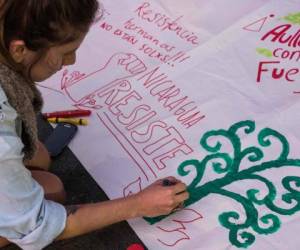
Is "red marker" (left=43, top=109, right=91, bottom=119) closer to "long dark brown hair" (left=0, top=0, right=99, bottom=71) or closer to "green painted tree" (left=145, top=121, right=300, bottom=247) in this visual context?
"green painted tree" (left=145, top=121, right=300, bottom=247)

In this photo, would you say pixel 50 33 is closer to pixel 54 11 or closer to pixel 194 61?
pixel 54 11

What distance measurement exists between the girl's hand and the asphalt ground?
12cm

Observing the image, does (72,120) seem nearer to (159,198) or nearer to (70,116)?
(70,116)

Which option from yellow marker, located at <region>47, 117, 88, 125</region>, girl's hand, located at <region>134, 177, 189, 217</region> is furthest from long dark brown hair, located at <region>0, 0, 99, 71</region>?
yellow marker, located at <region>47, 117, 88, 125</region>

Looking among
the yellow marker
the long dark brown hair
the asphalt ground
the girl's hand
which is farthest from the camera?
the yellow marker

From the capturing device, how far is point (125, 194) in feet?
3.20

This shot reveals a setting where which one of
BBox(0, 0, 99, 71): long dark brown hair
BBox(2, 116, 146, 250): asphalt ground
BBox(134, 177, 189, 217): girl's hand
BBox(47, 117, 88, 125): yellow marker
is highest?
BBox(0, 0, 99, 71): long dark brown hair

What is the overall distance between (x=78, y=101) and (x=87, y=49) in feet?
0.55

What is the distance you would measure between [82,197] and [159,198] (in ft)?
0.94

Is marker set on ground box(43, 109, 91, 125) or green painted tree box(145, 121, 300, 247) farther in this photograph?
marker set on ground box(43, 109, 91, 125)

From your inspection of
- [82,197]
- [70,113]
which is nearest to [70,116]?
[70,113]

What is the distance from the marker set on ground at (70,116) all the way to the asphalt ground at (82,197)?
0.06 metres

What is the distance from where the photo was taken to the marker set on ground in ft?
3.68

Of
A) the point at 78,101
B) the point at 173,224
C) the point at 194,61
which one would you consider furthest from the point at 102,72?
Answer: the point at 173,224
